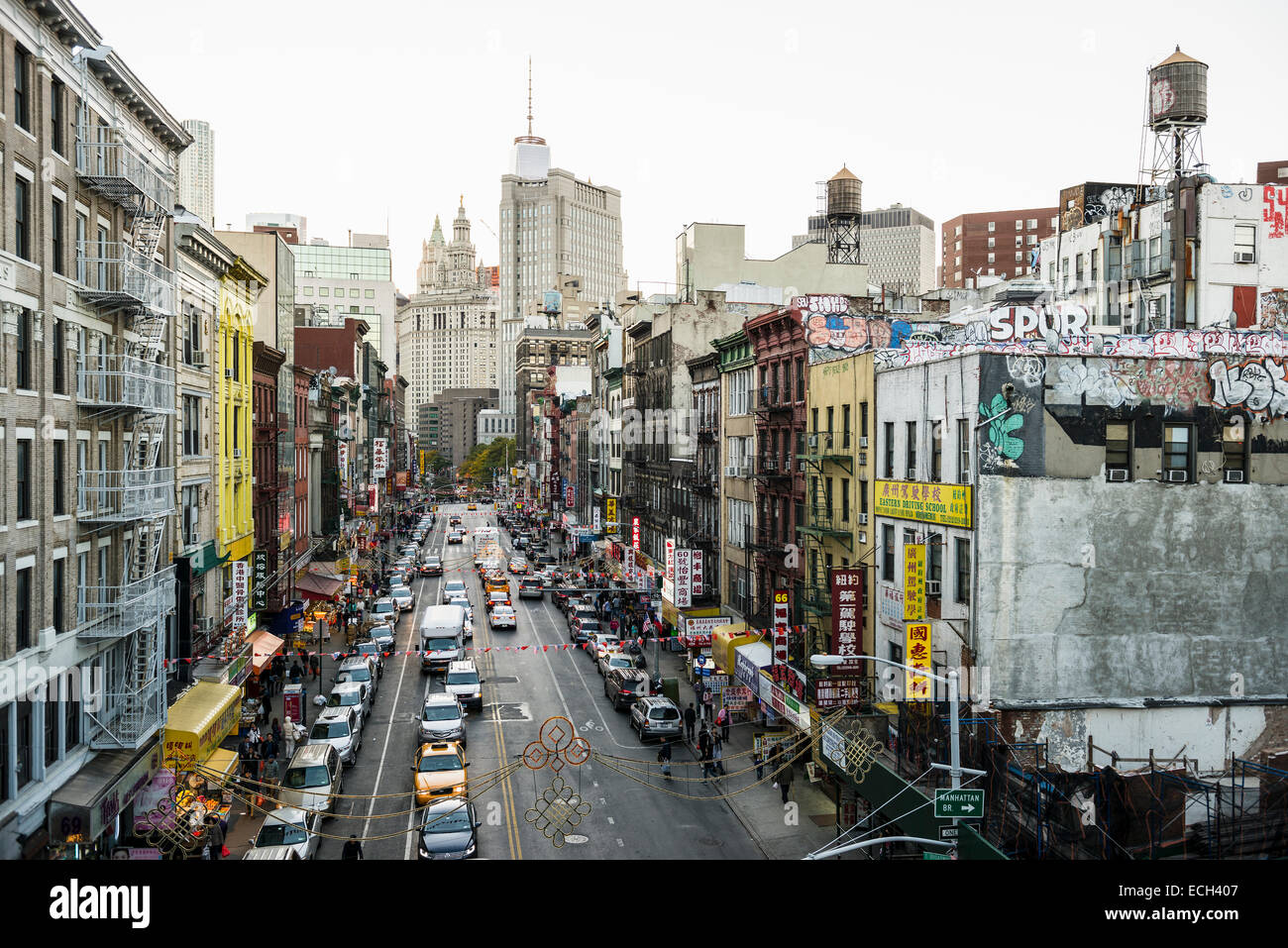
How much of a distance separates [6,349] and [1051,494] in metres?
24.9

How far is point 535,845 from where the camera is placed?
27.7m

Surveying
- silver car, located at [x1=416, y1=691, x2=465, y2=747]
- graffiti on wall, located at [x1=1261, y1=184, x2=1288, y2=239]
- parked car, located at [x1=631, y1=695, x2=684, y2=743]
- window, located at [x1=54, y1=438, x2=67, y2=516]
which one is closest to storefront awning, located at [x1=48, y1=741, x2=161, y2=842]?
window, located at [x1=54, y1=438, x2=67, y2=516]

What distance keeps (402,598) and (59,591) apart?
4682cm

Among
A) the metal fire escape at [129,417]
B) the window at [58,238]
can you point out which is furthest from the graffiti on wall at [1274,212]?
the window at [58,238]

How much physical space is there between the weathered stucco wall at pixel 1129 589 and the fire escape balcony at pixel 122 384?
22430 mm

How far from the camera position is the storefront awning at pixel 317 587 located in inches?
2335

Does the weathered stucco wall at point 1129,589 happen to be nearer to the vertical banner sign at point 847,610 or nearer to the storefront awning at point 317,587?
the vertical banner sign at point 847,610

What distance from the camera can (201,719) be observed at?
99.5 ft

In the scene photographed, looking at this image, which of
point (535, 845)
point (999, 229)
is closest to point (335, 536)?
point (535, 845)

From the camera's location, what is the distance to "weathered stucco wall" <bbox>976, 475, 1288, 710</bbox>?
89.1 feet

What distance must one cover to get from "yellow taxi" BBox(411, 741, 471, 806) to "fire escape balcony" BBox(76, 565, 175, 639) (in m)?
8.60
